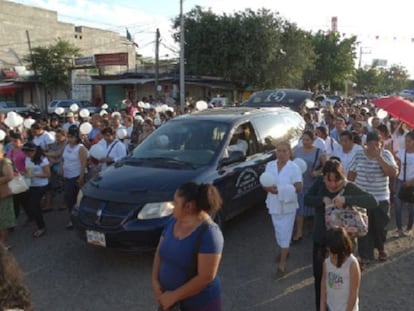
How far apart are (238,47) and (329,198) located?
93.5 ft

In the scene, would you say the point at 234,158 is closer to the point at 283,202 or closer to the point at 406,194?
the point at 283,202

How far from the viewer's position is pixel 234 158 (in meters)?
5.55

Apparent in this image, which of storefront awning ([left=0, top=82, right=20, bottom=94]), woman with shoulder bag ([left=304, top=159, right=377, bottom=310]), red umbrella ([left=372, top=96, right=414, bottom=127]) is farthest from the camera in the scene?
storefront awning ([left=0, top=82, right=20, bottom=94])

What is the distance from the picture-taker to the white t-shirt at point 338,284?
2.93 metres

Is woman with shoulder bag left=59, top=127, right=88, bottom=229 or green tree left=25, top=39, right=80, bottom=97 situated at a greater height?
green tree left=25, top=39, right=80, bottom=97

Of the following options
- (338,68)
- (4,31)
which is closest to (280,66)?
(338,68)

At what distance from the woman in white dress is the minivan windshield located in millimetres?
1110

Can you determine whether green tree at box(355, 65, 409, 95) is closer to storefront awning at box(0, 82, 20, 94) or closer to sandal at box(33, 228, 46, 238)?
storefront awning at box(0, 82, 20, 94)

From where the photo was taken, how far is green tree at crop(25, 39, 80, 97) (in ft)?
118

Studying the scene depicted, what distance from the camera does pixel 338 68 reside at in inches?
1753

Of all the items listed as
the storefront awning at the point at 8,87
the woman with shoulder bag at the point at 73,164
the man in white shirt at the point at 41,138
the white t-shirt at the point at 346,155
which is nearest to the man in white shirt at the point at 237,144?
the white t-shirt at the point at 346,155

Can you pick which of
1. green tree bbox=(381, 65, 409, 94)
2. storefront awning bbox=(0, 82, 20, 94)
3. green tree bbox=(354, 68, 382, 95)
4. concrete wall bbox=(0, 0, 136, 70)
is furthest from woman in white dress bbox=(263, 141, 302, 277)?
green tree bbox=(381, 65, 409, 94)

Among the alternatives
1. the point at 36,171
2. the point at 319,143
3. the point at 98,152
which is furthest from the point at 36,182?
the point at 319,143

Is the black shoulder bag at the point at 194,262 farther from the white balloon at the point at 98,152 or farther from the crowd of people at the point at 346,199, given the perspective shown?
the white balloon at the point at 98,152
